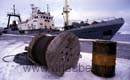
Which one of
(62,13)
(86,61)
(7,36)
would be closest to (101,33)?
(62,13)

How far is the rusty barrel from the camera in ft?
9.94

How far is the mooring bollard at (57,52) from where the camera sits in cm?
302

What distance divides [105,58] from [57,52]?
2.66ft

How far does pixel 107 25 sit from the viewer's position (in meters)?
19.5

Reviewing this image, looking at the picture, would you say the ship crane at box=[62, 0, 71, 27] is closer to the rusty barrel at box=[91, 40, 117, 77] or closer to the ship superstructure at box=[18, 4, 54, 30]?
the ship superstructure at box=[18, 4, 54, 30]

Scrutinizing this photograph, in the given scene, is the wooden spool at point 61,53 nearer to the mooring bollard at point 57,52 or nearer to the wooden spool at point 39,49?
the mooring bollard at point 57,52

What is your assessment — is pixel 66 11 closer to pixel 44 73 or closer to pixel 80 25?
pixel 80 25

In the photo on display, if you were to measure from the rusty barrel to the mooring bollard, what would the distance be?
47 centimetres

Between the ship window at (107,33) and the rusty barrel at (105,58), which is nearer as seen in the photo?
the rusty barrel at (105,58)

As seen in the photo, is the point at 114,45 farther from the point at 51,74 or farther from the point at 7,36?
the point at 7,36

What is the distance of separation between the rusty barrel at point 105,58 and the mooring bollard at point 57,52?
469 mm

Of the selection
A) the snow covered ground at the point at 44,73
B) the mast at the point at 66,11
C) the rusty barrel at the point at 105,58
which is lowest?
the snow covered ground at the point at 44,73

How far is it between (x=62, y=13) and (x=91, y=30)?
6770mm

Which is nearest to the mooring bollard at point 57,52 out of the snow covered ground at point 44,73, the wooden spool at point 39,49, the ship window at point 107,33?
the wooden spool at point 39,49
